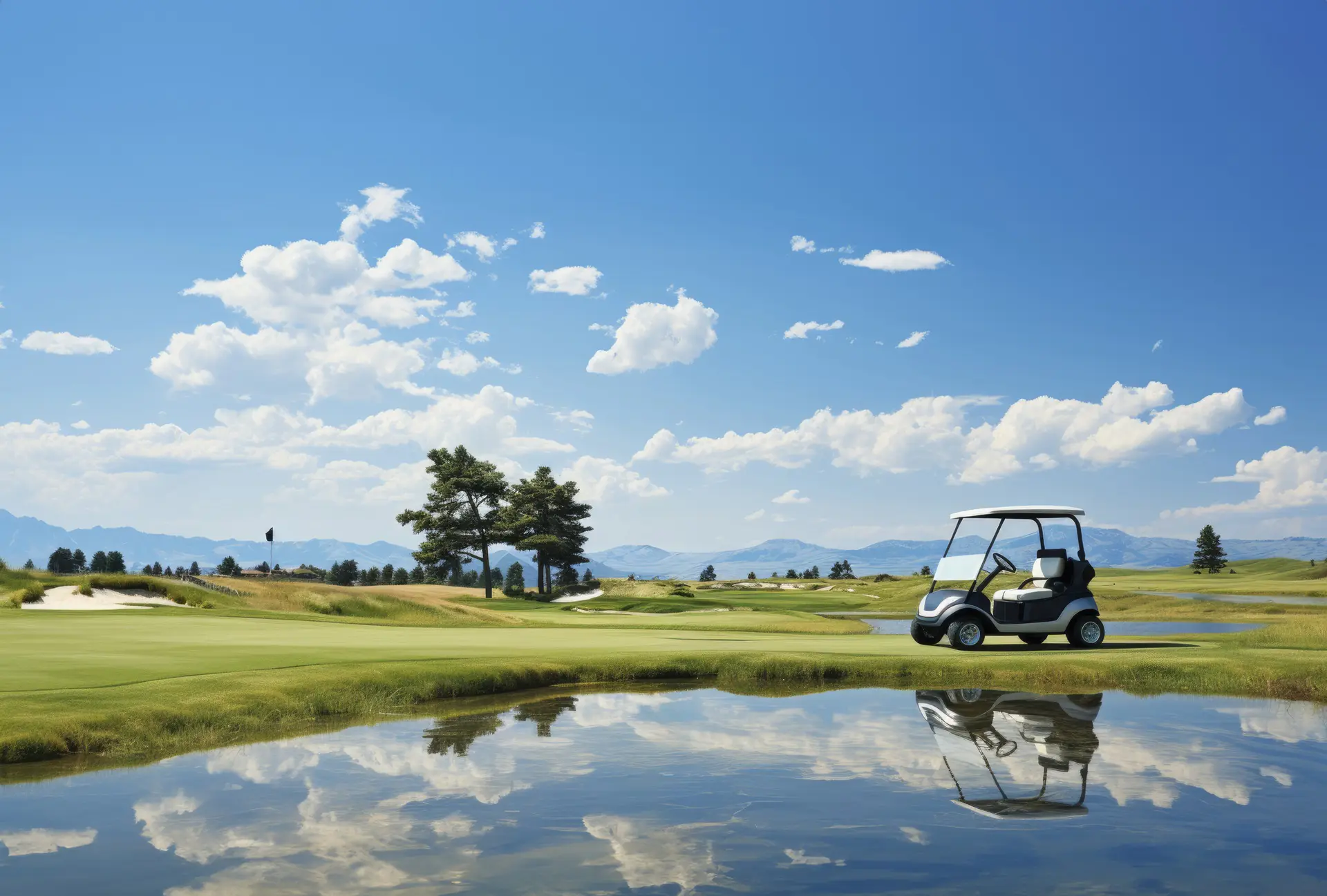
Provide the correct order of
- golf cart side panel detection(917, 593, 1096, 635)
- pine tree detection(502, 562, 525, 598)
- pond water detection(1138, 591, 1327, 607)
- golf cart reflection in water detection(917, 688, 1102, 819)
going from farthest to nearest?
pine tree detection(502, 562, 525, 598) → pond water detection(1138, 591, 1327, 607) → golf cart side panel detection(917, 593, 1096, 635) → golf cart reflection in water detection(917, 688, 1102, 819)

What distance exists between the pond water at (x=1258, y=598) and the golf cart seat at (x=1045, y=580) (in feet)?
149

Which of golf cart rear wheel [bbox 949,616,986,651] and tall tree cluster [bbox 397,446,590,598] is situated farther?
tall tree cluster [bbox 397,446,590,598]

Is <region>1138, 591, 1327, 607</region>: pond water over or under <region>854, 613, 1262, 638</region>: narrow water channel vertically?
under

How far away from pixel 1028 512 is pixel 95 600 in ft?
120

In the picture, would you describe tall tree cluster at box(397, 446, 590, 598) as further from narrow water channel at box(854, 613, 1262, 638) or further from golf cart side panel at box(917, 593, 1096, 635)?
golf cart side panel at box(917, 593, 1096, 635)

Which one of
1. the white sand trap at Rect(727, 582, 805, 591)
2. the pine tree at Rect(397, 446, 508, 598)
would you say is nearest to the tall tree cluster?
the pine tree at Rect(397, 446, 508, 598)

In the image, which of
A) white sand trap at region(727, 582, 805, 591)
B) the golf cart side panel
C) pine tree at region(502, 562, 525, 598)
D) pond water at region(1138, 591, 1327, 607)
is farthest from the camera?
white sand trap at region(727, 582, 805, 591)

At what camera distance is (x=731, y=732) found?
523 inches

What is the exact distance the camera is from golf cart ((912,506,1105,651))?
70.0 feet

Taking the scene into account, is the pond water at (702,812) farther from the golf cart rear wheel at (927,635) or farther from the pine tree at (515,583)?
the pine tree at (515,583)

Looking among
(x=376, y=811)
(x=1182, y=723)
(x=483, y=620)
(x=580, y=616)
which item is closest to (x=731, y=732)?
(x=376, y=811)

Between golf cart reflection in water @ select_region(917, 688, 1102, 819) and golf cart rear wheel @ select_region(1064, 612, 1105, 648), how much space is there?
5.28 metres

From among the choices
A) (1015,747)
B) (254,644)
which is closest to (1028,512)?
(1015,747)

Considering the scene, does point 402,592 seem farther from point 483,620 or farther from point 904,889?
point 904,889
